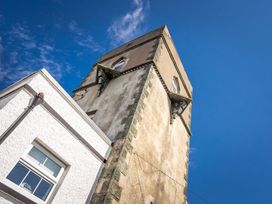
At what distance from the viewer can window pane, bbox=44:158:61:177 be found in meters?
5.75

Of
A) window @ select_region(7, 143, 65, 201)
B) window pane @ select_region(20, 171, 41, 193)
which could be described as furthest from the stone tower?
window pane @ select_region(20, 171, 41, 193)

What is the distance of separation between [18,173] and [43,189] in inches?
30.4

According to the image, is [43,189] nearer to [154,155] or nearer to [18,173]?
[18,173]

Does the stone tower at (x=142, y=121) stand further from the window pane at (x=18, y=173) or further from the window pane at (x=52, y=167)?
the window pane at (x=18, y=173)

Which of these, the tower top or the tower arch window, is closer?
the tower arch window

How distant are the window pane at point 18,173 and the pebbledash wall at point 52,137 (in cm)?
15

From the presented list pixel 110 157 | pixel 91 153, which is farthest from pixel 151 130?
pixel 91 153

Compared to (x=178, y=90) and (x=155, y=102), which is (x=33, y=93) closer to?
(x=155, y=102)

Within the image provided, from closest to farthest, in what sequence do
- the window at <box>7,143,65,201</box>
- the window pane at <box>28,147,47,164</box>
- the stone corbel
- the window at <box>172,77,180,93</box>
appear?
the window at <box>7,143,65,201</box>
the window pane at <box>28,147,47,164</box>
the stone corbel
the window at <box>172,77,180,93</box>

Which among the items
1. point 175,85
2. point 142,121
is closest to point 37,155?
point 142,121

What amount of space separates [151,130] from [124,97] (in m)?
1.89

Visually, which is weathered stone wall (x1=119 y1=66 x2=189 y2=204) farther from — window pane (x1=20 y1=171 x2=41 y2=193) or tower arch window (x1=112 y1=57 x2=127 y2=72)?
tower arch window (x1=112 y1=57 x2=127 y2=72)

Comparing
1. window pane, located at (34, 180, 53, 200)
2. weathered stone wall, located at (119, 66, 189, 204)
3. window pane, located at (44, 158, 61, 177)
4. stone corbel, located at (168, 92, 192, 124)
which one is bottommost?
window pane, located at (34, 180, 53, 200)

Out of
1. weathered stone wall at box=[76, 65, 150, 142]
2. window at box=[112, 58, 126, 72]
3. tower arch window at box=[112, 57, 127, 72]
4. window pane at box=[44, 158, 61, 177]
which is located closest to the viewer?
window pane at box=[44, 158, 61, 177]
